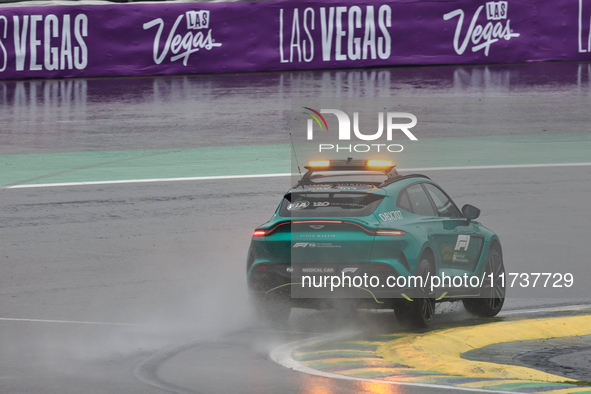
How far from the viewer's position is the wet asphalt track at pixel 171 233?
9672 mm

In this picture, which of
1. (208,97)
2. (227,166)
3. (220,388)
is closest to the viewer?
(220,388)

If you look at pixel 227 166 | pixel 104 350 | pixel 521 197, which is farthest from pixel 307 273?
pixel 227 166

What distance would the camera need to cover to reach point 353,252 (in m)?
10.5

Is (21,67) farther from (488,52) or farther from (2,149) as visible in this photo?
(488,52)

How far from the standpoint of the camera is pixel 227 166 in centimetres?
2055

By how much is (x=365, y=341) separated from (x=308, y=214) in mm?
1321

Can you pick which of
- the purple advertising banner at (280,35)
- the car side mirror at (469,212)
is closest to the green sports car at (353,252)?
the car side mirror at (469,212)

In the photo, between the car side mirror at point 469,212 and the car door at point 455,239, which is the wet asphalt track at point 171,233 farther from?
the car side mirror at point 469,212

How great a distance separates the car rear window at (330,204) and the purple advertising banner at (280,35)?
18980 mm

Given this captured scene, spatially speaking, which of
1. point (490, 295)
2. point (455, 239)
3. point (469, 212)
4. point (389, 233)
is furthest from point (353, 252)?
point (490, 295)

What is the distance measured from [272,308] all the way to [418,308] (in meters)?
1.42

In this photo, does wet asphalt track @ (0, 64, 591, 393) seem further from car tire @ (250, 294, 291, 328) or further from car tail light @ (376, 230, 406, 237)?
car tail light @ (376, 230, 406, 237)

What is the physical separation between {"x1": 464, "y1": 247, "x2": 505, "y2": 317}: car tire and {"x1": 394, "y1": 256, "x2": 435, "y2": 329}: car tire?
3.71 ft

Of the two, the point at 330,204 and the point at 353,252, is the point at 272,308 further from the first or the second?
the point at 330,204
